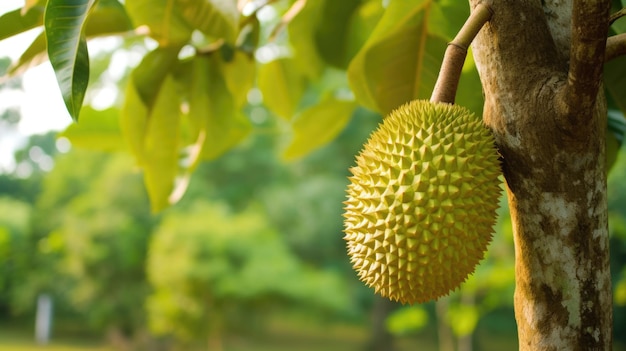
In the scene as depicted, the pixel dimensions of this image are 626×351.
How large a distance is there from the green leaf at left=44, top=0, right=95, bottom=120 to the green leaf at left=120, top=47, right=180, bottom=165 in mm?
288

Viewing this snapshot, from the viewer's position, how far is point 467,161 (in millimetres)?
416

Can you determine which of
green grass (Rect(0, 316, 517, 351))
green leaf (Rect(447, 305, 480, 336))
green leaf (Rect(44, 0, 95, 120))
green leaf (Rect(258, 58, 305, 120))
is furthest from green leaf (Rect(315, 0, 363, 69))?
green grass (Rect(0, 316, 517, 351))

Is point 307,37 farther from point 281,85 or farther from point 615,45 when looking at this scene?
point 615,45

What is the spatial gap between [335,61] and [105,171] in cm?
801

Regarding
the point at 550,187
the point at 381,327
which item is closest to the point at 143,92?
the point at 550,187

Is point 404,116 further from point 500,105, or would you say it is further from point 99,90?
point 99,90

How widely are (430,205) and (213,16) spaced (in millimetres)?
369

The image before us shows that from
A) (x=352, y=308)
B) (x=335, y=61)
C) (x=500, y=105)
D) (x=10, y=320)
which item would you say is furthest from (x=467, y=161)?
(x=10, y=320)

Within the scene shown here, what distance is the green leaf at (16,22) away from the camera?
23.0 inches

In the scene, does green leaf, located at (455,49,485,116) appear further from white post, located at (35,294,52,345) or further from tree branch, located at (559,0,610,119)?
white post, located at (35,294,52,345)

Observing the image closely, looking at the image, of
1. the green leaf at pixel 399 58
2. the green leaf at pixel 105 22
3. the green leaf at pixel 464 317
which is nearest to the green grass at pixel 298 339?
the green leaf at pixel 464 317

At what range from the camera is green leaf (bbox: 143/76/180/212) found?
826 millimetres

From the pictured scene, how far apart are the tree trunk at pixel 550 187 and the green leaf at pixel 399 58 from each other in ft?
0.69

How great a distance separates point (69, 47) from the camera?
439mm
